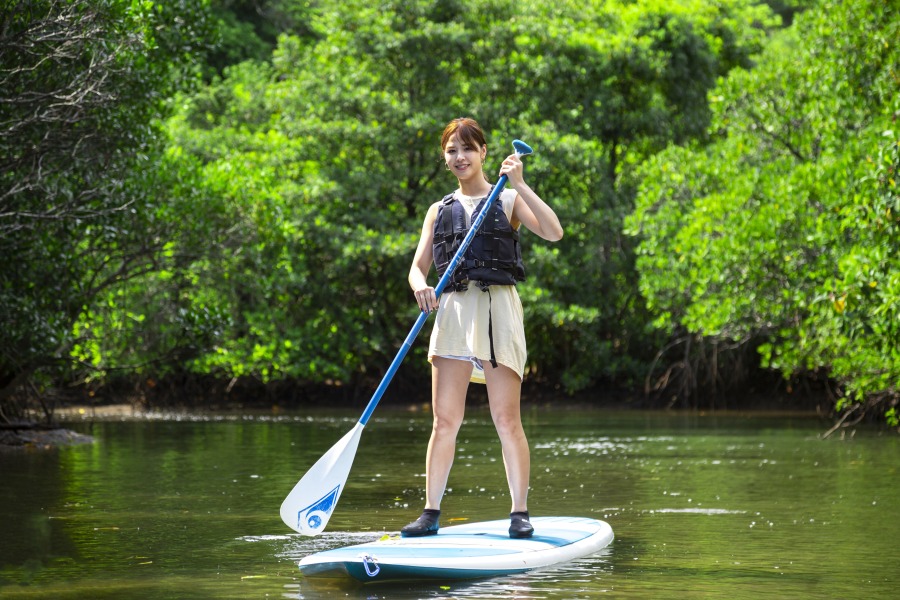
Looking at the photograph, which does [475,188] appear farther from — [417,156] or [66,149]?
[417,156]

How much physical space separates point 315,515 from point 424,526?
0.49 m

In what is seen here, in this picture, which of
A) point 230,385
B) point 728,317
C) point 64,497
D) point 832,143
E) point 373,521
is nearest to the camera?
point 373,521

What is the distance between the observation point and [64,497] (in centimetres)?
888

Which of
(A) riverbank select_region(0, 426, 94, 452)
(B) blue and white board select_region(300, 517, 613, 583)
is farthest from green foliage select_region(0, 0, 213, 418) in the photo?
(B) blue and white board select_region(300, 517, 613, 583)

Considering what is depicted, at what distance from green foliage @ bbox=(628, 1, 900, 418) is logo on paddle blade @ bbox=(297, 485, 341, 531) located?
651cm

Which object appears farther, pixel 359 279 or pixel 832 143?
pixel 359 279

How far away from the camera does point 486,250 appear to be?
6.24m

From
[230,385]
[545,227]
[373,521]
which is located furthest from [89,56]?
[230,385]

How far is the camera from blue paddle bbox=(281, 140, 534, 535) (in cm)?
610

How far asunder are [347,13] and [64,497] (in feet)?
59.0

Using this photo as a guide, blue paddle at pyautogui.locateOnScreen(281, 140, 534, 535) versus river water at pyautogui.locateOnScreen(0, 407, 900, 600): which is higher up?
blue paddle at pyautogui.locateOnScreen(281, 140, 534, 535)

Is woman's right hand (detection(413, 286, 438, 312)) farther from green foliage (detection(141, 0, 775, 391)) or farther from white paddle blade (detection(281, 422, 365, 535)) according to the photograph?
green foliage (detection(141, 0, 775, 391))

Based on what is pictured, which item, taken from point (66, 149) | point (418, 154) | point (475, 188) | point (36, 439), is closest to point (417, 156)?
point (418, 154)

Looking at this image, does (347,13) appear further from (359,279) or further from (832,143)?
(832,143)
